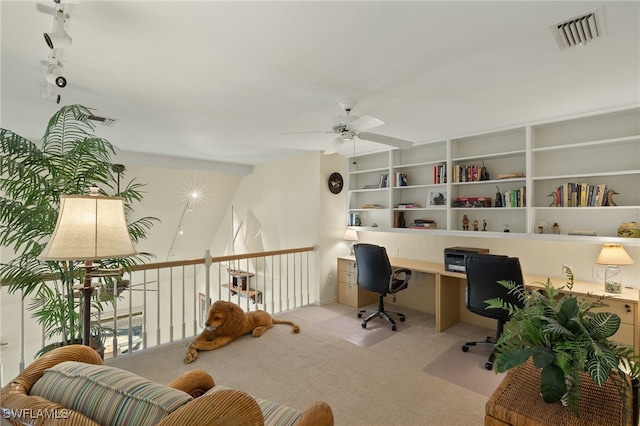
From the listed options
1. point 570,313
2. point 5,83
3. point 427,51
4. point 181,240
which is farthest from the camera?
point 181,240

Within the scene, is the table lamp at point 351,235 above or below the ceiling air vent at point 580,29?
below

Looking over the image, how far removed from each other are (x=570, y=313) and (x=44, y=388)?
1.87 meters

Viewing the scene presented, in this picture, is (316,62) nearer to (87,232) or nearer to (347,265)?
(87,232)

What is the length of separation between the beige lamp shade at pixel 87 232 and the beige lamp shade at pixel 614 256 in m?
3.71

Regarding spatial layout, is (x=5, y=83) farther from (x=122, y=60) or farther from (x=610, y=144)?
(x=610, y=144)

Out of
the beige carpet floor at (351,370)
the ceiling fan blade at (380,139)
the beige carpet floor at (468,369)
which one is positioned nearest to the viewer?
the beige carpet floor at (351,370)

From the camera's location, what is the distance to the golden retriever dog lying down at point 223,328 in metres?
3.14

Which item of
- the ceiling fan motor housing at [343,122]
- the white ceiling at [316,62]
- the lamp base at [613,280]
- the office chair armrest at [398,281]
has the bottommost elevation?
the office chair armrest at [398,281]

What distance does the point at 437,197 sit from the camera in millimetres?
4270

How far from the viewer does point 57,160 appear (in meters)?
2.09

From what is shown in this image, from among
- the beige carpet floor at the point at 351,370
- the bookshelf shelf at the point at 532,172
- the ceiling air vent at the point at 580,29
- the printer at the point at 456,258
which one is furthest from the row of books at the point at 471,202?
the ceiling air vent at the point at 580,29

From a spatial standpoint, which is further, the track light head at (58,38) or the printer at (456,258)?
the printer at (456,258)

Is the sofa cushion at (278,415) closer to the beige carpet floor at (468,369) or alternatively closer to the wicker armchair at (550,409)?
the wicker armchair at (550,409)

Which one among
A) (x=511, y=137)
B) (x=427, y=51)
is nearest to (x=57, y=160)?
(x=427, y=51)
